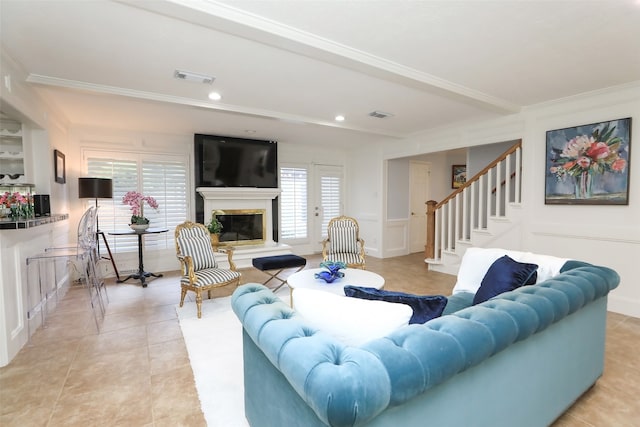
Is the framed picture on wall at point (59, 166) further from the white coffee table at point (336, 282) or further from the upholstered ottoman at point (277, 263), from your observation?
the white coffee table at point (336, 282)

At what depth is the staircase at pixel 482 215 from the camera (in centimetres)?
436

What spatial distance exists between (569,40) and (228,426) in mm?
3601

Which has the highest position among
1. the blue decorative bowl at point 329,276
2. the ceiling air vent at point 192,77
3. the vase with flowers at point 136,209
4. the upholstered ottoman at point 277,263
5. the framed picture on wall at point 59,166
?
the ceiling air vent at point 192,77

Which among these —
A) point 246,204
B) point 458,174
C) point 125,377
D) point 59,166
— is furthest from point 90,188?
point 458,174

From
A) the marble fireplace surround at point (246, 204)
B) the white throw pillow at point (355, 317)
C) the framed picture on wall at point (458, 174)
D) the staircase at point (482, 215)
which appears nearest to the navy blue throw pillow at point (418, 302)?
the white throw pillow at point (355, 317)

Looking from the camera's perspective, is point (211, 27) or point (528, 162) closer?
point (211, 27)

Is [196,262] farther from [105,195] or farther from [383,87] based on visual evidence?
[383,87]

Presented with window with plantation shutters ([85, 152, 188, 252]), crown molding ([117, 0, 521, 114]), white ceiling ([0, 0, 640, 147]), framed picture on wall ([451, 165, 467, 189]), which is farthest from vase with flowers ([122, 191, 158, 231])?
framed picture on wall ([451, 165, 467, 189])

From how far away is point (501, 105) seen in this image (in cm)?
391

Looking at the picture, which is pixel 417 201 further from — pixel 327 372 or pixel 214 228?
pixel 327 372

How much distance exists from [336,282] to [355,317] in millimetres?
1922

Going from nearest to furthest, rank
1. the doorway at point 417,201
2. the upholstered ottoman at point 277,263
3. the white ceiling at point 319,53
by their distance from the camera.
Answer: the white ceiling at point 319,53 → the upholstered ottoman at point 277,263 → the doorway at point 417,201

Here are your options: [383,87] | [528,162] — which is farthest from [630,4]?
[528,162]

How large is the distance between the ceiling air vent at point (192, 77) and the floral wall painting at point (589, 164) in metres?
4.12
